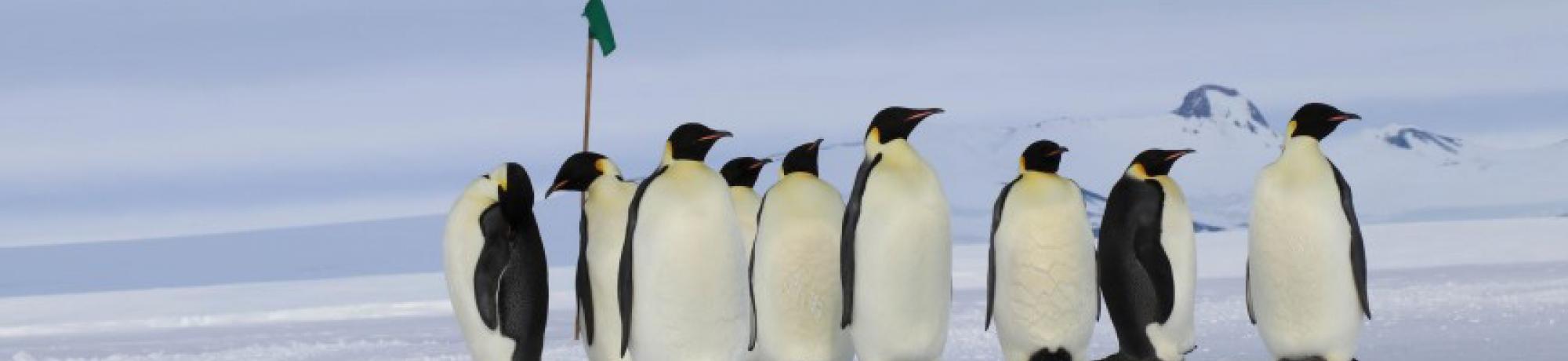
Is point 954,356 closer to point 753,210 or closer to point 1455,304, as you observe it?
point 753,210

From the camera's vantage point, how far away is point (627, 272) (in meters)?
5.29

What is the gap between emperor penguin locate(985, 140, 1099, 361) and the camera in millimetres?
5855

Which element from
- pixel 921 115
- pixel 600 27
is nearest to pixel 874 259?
pixel 921 115

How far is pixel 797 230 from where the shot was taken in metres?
5.84

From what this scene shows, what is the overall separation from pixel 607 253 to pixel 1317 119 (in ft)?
7.54

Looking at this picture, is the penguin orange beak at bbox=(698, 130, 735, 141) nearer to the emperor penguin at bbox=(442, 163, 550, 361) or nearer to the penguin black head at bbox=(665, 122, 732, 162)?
the penguin black head at bbox=(665, 122, 732, 162)

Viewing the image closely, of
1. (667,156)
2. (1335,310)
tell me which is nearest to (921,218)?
(667,156)

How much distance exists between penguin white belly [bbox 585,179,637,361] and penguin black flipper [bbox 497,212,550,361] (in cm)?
17

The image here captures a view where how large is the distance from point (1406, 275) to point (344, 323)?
8.05 meters

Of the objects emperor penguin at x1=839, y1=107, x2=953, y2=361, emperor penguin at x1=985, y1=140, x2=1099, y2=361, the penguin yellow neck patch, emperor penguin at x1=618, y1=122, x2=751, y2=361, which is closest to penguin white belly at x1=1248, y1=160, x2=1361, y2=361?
the penguin yellow neck patch

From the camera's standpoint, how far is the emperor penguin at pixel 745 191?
6.29 meters

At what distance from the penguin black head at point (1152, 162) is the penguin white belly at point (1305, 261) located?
30 cm

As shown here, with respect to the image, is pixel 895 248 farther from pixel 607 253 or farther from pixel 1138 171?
pixel 1138 171

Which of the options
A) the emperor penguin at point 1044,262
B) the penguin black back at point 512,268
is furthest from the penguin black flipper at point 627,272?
the emperor penguin at point 1044,262
